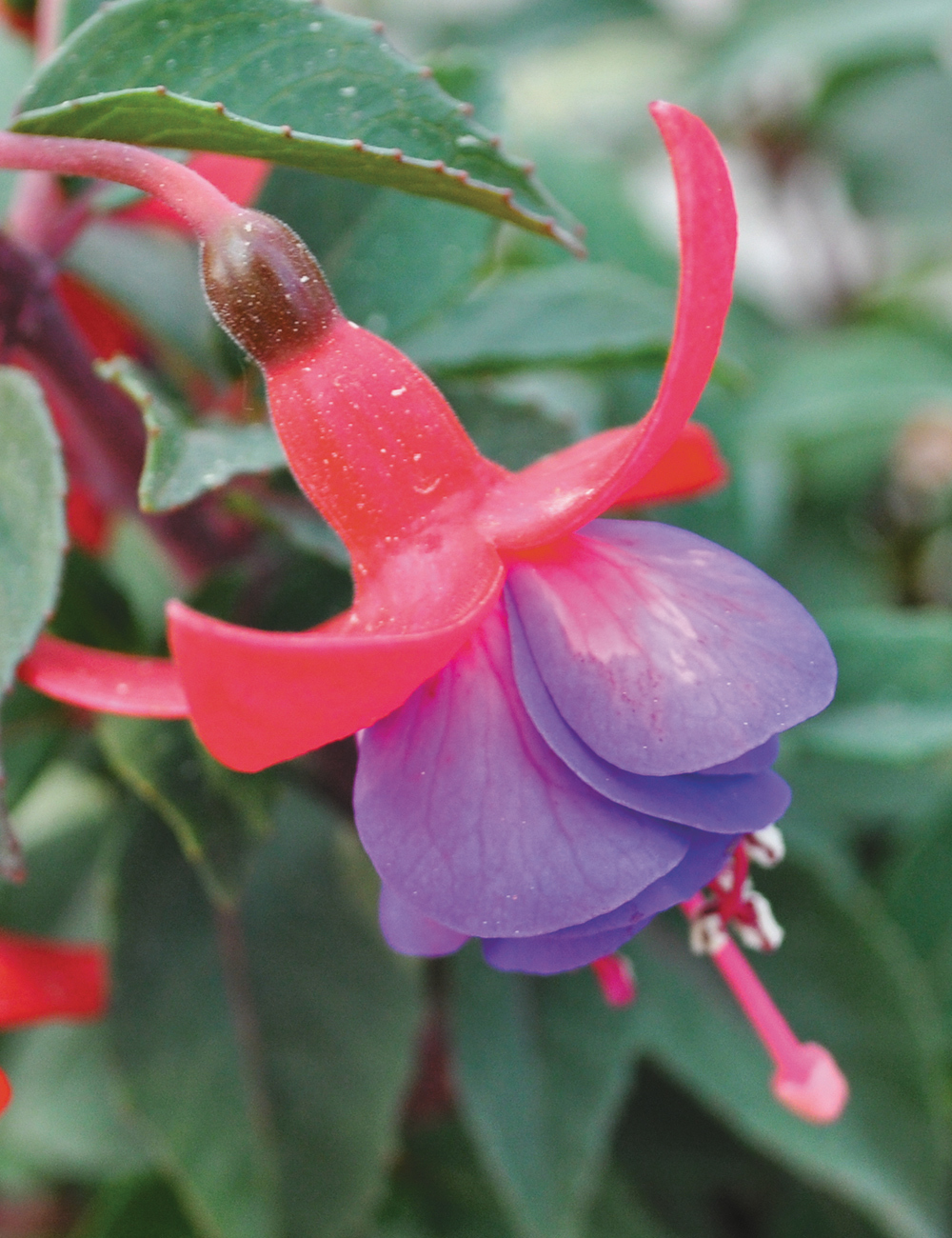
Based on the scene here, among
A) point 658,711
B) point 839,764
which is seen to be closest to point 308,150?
point 658,711

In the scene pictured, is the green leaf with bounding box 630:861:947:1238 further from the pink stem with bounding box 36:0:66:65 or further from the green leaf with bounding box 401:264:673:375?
the pink stem with bounding box 36:0:66:65

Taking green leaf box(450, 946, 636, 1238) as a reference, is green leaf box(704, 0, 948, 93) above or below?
above

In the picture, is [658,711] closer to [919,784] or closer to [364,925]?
[364,925]

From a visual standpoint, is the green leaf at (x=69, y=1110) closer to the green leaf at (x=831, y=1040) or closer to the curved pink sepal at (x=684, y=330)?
the green leaf at (x=831, y=1040)

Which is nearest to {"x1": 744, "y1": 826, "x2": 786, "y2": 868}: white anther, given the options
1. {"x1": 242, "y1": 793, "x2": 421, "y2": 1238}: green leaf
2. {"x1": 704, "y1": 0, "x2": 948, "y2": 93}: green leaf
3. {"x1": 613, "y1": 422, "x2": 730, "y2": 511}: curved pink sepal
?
{"x1": 613, "y1": 422, "x2": 730, "y2": 511}: curved pink sepal

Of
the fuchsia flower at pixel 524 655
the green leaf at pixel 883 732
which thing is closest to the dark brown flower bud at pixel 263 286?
the fuchsia flower at pixel 524 655

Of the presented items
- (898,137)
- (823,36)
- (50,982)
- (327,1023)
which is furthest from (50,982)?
(898,137)
